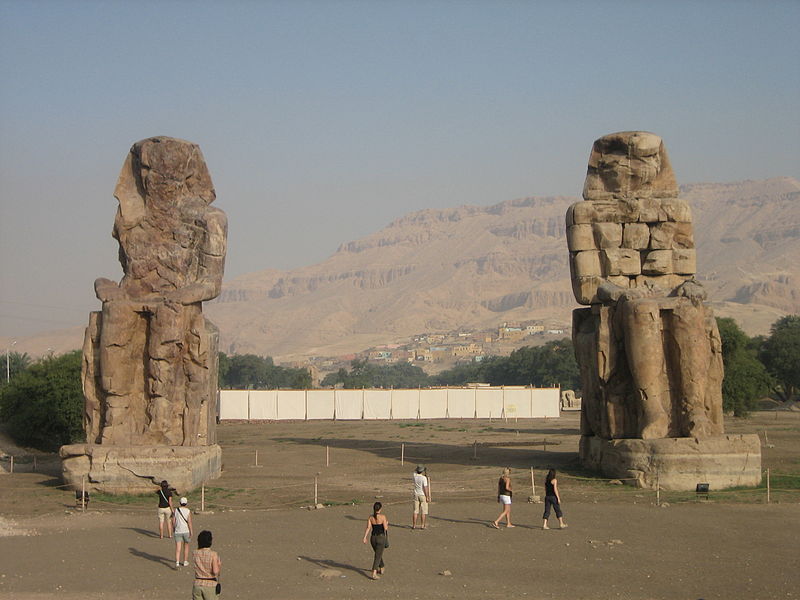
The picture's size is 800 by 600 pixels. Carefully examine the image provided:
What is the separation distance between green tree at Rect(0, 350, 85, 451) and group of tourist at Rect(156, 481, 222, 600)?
16052 mm

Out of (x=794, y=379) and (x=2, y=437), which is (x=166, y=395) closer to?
(x=2, y=437)

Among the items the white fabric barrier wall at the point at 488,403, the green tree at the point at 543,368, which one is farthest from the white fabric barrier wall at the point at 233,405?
the green tree at the point at 543,368

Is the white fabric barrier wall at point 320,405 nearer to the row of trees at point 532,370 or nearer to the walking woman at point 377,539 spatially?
the row of trees at point 532,370

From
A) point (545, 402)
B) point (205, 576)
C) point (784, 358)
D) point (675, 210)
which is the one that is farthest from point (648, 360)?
point (784, 358)

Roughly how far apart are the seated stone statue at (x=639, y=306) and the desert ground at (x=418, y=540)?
4.60 ft

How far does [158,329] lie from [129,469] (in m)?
2.40

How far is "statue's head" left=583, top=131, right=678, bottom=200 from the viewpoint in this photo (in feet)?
66.8

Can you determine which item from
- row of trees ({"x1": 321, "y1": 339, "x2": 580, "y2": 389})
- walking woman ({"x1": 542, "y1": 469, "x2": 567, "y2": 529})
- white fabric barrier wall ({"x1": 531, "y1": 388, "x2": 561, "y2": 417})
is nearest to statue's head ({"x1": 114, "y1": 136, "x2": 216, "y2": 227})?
walking woman ({"x1": 542, "y1": 469, "x2": 567, "y2": 529})

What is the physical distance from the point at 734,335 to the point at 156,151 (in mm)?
26540

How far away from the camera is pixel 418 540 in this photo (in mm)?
14234

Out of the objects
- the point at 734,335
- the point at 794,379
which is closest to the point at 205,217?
the point at 734,335

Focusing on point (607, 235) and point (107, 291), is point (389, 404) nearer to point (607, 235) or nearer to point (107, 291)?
point (607, 235)

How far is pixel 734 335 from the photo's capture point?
40.2m

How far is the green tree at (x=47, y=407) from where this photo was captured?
98.2ft
